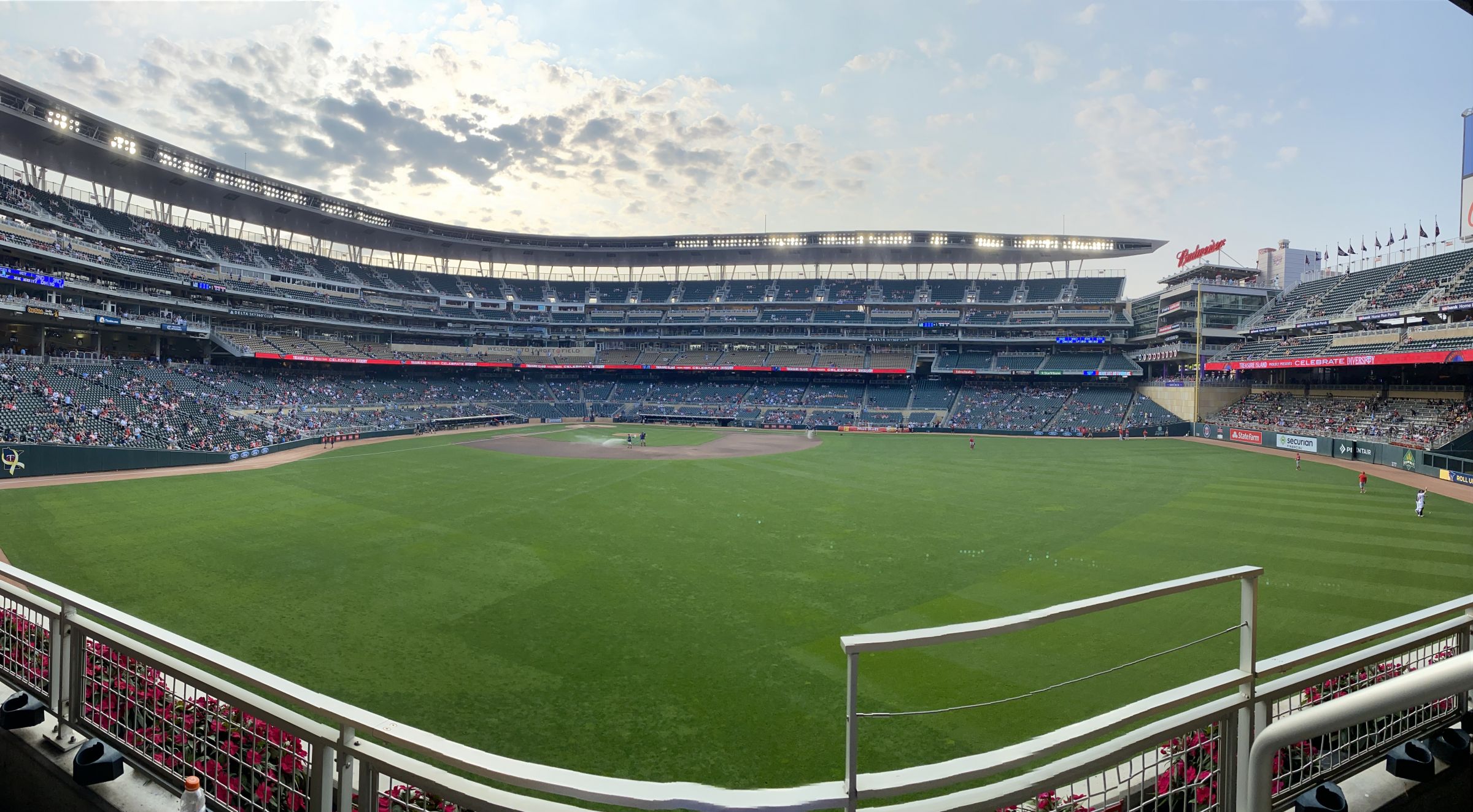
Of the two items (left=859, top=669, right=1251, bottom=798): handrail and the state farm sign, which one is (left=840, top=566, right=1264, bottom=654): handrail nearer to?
(left=859, top=669, right=1251, bottom=798): handrail

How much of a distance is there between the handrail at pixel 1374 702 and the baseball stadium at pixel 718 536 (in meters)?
0.02

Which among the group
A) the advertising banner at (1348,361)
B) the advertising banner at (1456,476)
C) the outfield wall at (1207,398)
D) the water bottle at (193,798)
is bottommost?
the advertising banner at (1456,476)

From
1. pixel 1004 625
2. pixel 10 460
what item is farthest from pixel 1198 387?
pixel 10 460

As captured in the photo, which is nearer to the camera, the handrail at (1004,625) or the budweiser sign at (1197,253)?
the handrail at (1004,625)

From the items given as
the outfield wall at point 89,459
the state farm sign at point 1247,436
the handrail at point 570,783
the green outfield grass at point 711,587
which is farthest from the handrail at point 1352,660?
the state farm sign at point 1247,436

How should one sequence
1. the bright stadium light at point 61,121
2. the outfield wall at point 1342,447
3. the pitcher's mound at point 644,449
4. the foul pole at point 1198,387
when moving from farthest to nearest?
the foul pole at point 1198,387, the pitcher's mound at point 644,449, the bright stadium light at point 61,121, the outfield wall at point 1342,447

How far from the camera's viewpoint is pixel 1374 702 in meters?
1.96

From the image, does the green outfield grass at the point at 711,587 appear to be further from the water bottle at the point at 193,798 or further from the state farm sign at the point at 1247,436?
the state farm sign at the point at 1247,436

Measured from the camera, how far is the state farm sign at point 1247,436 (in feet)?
157

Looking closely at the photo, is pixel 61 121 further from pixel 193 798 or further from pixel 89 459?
pixel 193 798

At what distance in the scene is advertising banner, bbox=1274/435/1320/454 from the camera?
4250cm

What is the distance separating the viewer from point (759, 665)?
38.7 feet

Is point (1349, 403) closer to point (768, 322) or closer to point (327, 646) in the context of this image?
point (768, 322)

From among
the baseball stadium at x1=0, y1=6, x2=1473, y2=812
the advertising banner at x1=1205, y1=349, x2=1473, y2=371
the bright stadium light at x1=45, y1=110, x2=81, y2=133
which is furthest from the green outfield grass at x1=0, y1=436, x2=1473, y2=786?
the bright stadium light at x1=45, y1=110, x2=81, y2=133
